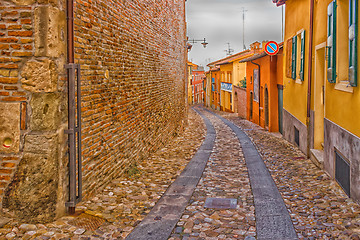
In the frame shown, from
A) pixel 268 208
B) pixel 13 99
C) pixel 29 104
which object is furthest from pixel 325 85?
pixel 13 99

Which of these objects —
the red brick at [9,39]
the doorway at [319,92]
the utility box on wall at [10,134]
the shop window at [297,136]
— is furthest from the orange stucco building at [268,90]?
the utility box on wall at [10,134]

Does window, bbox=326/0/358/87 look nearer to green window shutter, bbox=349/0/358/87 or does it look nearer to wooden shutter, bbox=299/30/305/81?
green window shutter, bbox=349/0/358/87

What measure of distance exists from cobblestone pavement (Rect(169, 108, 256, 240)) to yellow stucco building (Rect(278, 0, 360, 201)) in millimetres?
1735

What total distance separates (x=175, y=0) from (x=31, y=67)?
38.3 feet

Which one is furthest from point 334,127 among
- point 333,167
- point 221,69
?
point 221,69

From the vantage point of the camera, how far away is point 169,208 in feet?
18.3

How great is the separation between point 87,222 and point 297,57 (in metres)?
8.56

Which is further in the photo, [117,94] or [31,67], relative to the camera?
[117,94]

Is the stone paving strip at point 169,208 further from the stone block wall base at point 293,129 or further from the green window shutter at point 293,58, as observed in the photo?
the green window shutter at point 293,58

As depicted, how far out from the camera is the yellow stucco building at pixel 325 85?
5.44 m

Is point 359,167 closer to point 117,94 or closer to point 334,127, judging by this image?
point 334,127

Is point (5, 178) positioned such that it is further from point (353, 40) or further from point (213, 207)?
point (353, 40)

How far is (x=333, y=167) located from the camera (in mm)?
6793

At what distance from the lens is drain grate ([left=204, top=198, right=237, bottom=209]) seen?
5707mm
